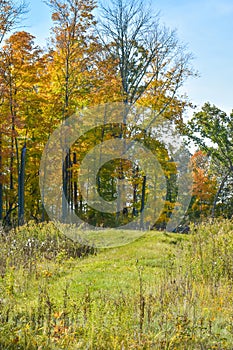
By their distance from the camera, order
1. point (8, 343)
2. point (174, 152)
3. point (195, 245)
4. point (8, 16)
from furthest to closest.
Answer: point (174, 152) < point (8, 16) < point (195, 245) < point (8, 343)

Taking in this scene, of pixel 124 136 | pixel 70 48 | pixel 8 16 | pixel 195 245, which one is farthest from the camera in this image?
pixel 124 136

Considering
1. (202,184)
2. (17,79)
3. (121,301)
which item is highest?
(17,79)

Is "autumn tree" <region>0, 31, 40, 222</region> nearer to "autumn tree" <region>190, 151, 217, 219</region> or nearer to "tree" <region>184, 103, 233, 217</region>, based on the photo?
"tree" <region>184, 103, 233, 217</region>

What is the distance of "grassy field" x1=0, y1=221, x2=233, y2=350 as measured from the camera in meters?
3.83

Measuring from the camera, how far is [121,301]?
16.1 ft

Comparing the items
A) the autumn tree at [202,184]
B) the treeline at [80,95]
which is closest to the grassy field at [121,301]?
the treeline at [80,95]

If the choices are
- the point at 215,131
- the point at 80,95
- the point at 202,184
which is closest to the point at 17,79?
the point at 80,95

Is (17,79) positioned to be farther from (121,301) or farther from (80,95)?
(121,301)

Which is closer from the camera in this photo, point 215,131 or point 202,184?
point 215,131

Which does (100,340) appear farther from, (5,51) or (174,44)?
(174,44)

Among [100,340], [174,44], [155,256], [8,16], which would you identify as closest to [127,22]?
[174,44]

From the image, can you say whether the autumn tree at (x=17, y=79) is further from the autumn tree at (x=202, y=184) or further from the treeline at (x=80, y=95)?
the autumn tree at (x=202, y=184)

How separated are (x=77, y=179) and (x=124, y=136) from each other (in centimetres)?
274

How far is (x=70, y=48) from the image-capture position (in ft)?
56.3
